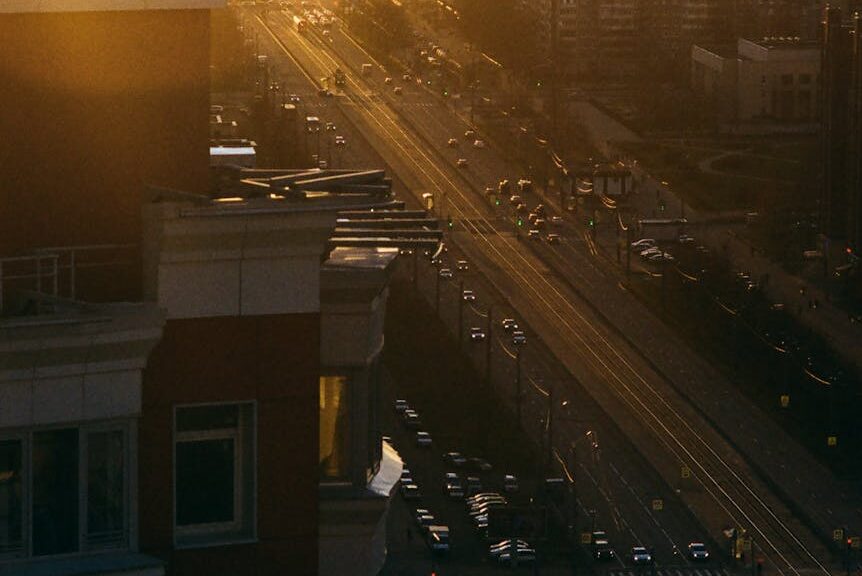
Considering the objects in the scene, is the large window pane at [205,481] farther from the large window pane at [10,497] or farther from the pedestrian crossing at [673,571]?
the pedestrian crossing at [673,571]

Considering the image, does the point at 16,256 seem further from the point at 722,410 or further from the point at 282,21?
the point at 282,21

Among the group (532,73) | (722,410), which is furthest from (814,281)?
(532,73)

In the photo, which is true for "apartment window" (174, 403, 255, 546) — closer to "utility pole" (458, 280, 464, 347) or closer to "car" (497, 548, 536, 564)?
"car" (497, 548, 536, 564)

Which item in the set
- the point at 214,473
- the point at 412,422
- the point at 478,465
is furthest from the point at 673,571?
the point at 214,473

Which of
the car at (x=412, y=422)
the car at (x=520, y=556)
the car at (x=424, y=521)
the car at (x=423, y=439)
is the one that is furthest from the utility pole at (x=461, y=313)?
the car at (x=520, y=556)

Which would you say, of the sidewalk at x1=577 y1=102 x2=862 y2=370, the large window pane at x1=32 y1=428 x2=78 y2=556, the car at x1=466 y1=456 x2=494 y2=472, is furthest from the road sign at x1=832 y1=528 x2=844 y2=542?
the large window pane at x1=32 y1=428 x2=78 y2=556

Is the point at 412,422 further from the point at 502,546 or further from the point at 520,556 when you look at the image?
the point at 520,556
